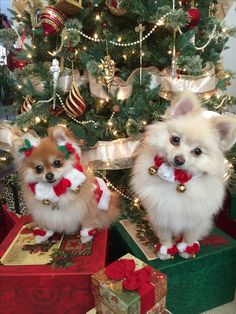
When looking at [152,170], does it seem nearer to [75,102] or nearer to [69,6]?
[75,102]

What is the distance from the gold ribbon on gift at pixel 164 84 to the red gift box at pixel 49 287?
2.34ft

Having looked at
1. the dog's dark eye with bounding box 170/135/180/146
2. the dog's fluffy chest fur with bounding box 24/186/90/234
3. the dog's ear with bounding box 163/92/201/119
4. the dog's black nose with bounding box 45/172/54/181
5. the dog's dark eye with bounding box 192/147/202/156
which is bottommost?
the dog's fluffy chest fur with bounding box 24/186/90/234

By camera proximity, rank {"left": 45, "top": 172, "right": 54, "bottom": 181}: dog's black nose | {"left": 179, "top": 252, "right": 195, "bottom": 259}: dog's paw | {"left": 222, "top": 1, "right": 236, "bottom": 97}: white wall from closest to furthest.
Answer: {"left": 45, "top": 172, "right": 54, "bottom": 181}: dog's black nose
{"left": 179, "top": 252, "right": 195, "bottom": 259}: dog's paw
{"left": 222, "top": 1, "right": 236, "bottom": 97}: white wall

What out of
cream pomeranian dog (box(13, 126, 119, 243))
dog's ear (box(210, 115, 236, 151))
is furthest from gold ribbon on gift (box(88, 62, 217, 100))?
dog's ear (box(210, 115, 236, 151))

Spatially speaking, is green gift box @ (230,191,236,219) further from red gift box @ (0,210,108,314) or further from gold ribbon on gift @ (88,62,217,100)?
red gift box @ (0,210,108,314)

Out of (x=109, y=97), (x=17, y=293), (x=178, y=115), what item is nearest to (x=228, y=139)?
(x=178, y=115)

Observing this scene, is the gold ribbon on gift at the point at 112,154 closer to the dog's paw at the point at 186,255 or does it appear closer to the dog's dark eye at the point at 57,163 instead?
the dog's dark eye at the point at 57,163

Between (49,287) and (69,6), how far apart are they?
1.14 m

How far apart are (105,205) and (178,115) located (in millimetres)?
457

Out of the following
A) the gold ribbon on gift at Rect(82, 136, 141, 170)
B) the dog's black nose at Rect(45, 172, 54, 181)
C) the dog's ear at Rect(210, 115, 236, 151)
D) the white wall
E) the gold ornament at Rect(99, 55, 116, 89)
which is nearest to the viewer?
the dog's ear at Rect(210, 115, 236, 151)

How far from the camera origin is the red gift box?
0.94m

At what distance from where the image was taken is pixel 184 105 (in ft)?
2.90

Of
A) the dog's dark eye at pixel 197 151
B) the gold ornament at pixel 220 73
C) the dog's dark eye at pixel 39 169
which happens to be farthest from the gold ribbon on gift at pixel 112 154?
the gold ornament at pixel 220 73

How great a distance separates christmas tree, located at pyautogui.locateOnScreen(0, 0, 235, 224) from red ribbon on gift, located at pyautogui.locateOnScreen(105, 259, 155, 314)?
0.45m
